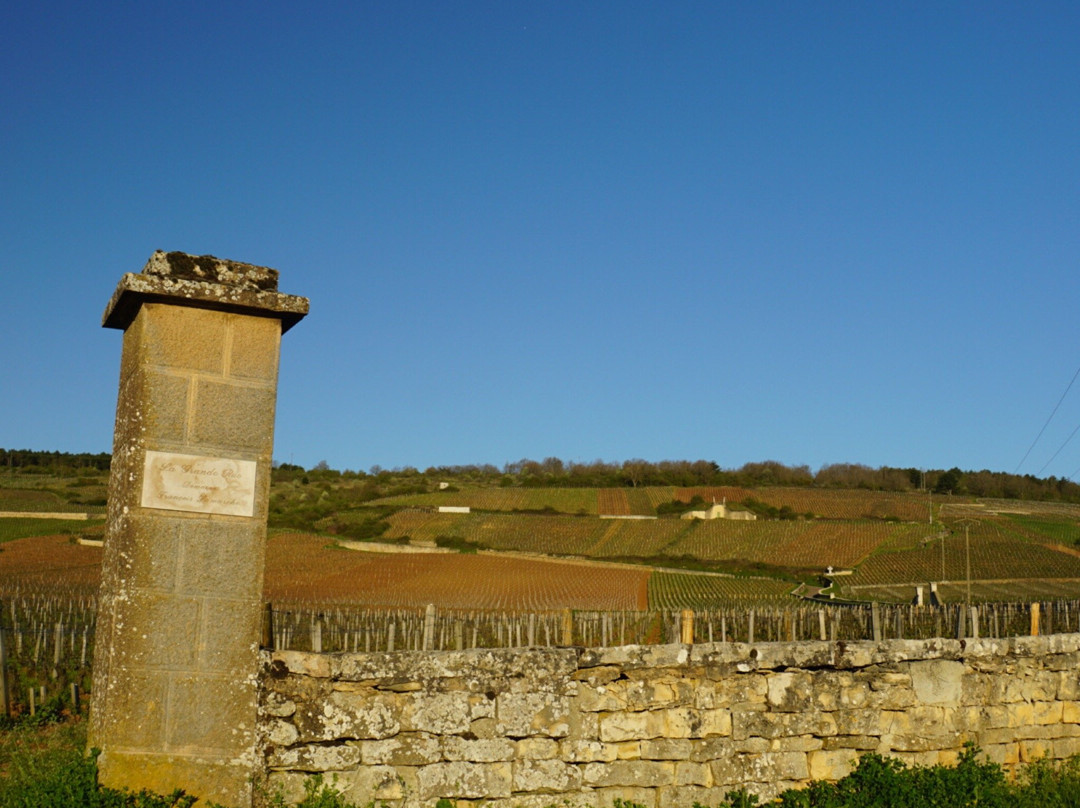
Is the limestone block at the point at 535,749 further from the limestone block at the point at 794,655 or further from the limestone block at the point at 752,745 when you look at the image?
the limestone block at the point at 794,655

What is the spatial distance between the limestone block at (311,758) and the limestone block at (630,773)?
126 cm

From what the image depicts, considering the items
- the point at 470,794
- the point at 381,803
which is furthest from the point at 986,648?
the point at 381,803

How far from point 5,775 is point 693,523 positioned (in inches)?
2687

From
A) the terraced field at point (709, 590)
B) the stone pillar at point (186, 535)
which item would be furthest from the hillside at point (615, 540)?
the stone pillar at point (186, 535)

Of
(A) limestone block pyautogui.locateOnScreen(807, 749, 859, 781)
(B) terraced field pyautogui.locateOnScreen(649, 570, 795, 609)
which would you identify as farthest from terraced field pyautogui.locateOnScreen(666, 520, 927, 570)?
(A) limestone block pyautogui.locateOnScreen(807, 749, 859, 781)

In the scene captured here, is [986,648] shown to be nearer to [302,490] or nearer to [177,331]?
[177,331]

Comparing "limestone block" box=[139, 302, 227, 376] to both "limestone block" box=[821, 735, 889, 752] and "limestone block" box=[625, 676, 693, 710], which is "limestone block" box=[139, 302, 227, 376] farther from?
"limestone block" box=[821, 735, 889, 752]

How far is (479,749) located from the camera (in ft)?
15.6

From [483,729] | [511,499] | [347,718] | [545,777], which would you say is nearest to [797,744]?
[545,777]

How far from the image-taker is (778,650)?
5.44 m

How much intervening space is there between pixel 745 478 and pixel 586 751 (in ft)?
308

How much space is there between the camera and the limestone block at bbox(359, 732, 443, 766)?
15.1 ft

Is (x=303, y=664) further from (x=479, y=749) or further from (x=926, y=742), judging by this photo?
(x=926, y=742)

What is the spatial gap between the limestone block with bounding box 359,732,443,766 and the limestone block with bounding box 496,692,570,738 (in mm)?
351
